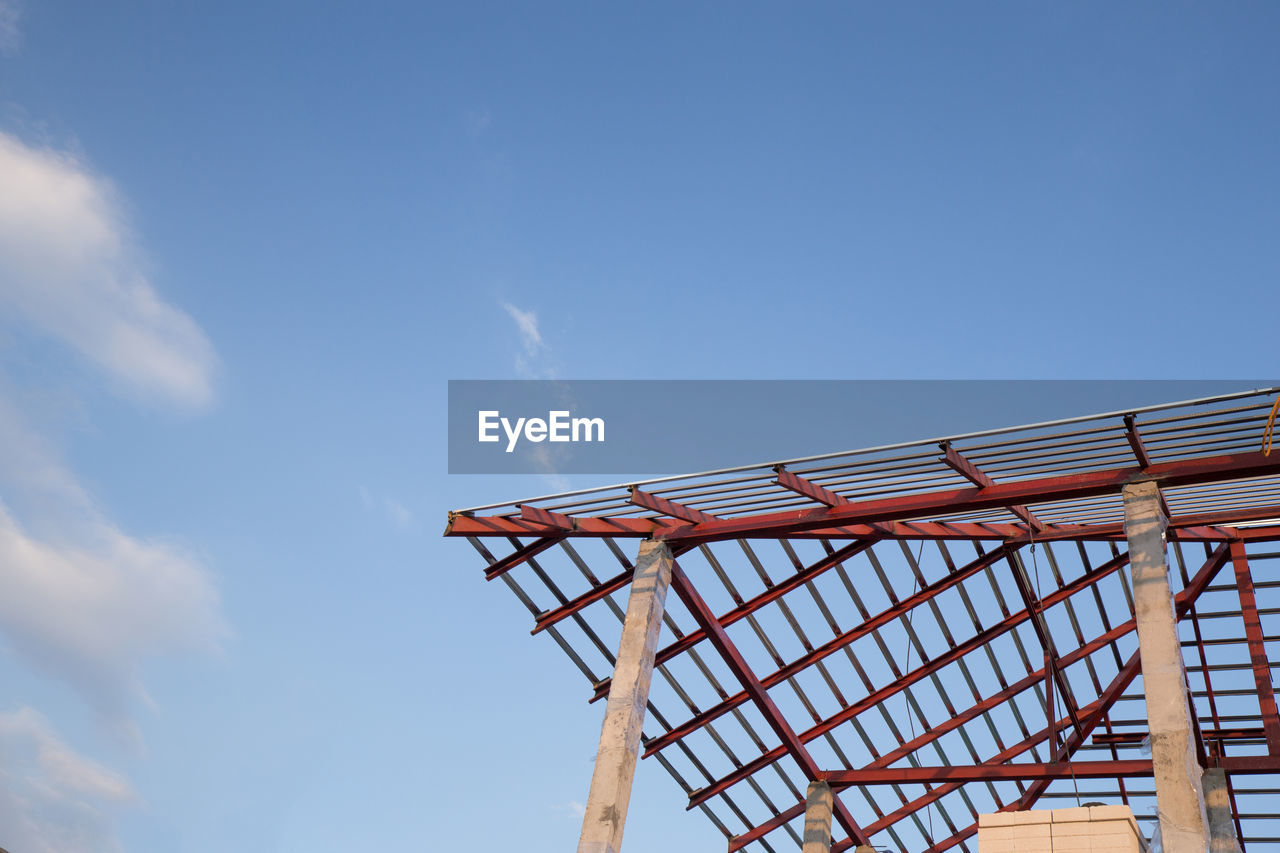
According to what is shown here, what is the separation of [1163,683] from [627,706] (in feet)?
25.2

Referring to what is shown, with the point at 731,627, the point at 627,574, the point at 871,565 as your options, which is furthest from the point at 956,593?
the point at 627,574

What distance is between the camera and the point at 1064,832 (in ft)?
45.8

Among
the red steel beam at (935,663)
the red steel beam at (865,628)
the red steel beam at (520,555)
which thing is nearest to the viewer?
the red steel beam at (520,555)

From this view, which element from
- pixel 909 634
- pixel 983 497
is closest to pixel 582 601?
pixel 909 634

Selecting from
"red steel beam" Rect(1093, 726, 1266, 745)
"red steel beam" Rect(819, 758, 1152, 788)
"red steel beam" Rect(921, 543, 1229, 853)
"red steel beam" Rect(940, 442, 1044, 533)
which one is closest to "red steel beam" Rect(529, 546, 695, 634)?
"red steel beam" Rect(940, 442, 1044, 533)

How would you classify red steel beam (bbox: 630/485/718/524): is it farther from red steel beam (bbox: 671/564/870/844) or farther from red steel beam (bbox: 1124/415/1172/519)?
red steel beam (bbox: 1124/415/1172/519)

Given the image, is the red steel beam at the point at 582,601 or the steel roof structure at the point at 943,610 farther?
the red steel beam at the point at 582,601

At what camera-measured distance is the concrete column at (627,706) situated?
15.9 m

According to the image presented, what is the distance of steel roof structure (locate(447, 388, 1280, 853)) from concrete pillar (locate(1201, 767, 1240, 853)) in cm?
30

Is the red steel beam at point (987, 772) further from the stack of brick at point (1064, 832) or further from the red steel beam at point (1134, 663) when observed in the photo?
the stack of brick at point (1064, 832)

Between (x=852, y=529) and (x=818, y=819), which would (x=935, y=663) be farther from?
(x=852, y=529)

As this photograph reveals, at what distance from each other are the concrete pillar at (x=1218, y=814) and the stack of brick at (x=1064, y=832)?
27.8ft

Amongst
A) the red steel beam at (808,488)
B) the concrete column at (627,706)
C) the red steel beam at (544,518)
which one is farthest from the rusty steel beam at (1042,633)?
the red steel beam at (544,518)

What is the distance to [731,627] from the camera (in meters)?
21.1
